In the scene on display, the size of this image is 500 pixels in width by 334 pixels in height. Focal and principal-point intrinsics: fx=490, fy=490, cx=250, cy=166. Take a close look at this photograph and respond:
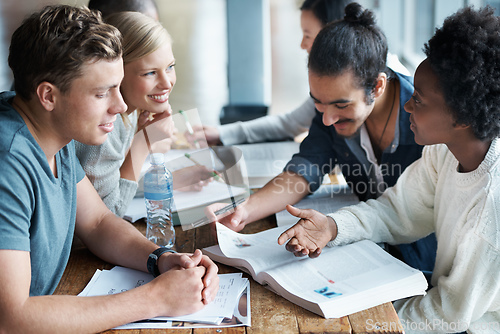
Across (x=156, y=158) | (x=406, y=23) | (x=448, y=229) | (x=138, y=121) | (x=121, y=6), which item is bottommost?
(x=406, y=23)

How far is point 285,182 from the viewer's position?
68.1 inches

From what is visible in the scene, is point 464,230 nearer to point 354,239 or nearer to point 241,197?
point 354,239

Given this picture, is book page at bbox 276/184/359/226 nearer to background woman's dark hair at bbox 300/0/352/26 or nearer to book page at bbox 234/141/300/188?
book page at bbox 234/141/300/188

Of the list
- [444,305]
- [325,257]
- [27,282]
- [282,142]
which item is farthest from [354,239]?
[282,142]

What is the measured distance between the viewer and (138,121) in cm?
174

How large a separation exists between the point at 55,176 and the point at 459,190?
1.03 metres

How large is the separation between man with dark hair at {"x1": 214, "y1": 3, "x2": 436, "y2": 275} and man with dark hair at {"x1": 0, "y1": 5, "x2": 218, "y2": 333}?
1.50ft

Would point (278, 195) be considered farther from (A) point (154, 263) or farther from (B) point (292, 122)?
(B) point (292, 122)

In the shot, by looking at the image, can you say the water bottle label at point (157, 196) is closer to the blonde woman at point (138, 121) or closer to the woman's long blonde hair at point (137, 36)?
the blonde woman at point (138, 121)

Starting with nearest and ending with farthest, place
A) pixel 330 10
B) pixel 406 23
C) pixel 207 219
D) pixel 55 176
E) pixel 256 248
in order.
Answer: pixel 55 176 < pixel 256 248 < pixel 207 219 < pixel 330 10 < pixel 406 23

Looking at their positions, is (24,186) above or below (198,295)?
above

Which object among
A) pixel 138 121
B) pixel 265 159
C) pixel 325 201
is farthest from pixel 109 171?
pixel 265 159

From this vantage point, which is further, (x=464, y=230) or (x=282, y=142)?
(x=282, y=142)

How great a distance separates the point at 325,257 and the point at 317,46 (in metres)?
0.74
